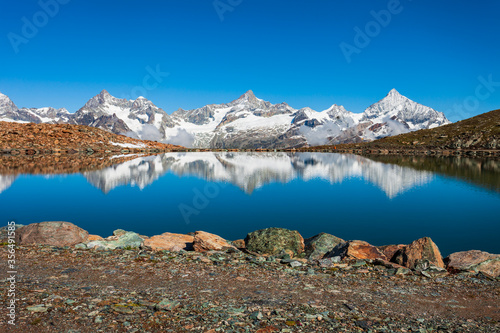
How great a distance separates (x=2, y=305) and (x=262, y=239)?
13387 mm

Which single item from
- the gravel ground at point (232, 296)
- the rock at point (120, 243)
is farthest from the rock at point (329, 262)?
the rock at point (120, 243)

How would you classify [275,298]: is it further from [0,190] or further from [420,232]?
[0,190]

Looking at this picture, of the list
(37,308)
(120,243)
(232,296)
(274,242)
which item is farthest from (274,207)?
(37,308)

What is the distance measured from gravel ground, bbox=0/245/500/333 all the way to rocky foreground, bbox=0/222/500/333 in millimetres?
42

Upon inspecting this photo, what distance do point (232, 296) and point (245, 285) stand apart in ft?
4.79

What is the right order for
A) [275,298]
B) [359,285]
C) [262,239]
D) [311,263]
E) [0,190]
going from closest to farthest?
[275,298] < [359,285] < [311,263] < [262,239] < [0,190]

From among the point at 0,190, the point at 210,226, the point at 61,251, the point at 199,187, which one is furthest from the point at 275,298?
the point at 0,190

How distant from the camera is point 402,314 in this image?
11508 millimetres

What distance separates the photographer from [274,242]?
20812mm

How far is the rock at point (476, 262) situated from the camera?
55.0ft

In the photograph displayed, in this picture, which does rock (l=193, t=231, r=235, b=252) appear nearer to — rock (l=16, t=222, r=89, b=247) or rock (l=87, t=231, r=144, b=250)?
rock (l=87, t=231, r=144, b=250)

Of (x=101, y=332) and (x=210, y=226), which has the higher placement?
(x=101, y=332)

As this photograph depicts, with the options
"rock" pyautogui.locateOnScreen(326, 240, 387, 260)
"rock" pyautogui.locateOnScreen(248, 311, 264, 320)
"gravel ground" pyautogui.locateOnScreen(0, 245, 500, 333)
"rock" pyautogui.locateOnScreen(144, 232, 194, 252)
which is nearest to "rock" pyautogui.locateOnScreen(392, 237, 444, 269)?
"rock" pyautogui.locateOnScreen(326, 240, 387, 260)

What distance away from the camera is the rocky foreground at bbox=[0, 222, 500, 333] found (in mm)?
10594
